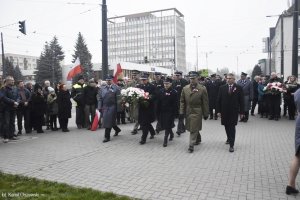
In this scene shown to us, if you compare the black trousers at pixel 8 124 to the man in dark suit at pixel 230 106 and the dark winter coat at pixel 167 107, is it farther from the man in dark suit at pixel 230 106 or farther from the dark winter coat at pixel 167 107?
the man in dark suit at pixel 230 106

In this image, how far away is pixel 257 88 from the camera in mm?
17156

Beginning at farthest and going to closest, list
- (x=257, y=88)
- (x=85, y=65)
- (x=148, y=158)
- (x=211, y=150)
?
(x=85, y=65) < (x=257, y=88) < (x=211, y=150) < (x=148, y=158)

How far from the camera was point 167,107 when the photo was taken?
31.9ft

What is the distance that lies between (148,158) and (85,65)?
221 ft

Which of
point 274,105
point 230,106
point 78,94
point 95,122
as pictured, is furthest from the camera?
point 274,105

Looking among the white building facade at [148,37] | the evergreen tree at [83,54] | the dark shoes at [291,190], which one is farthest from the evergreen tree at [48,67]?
the dark shoes at [291,190]

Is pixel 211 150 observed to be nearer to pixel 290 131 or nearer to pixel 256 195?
pixel 256 195

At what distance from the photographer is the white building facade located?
420 feet

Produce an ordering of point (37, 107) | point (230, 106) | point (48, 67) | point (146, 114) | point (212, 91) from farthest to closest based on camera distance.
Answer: point (48, 67)
point (212, 91)
point (37, 107)
point (146, 114)
point (230, 106)

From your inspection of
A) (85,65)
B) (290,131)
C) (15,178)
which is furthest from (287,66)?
(15,178)

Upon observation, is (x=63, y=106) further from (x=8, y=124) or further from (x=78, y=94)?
(x=8, y=124)

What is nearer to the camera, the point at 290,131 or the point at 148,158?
the point at 148,158

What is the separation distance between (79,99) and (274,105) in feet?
28.9

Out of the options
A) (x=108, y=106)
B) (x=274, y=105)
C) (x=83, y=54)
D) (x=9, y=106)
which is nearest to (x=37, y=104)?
(x=9, y=106)
